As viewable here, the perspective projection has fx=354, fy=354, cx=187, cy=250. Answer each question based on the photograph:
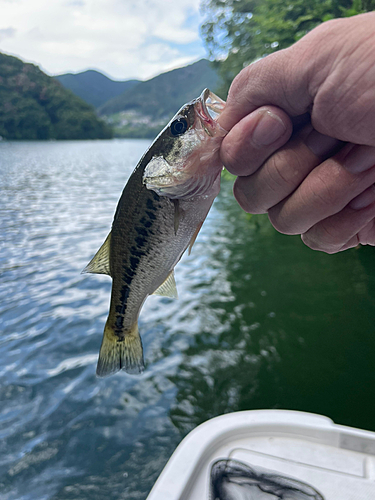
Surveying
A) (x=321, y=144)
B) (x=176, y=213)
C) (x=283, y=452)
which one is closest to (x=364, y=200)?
(x=321, y=144)

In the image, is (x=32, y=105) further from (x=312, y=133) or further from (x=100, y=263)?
(x=312, y=133)

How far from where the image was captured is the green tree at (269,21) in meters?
9.66

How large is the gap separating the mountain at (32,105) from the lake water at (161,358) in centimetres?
6315

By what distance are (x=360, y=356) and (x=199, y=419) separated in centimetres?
289

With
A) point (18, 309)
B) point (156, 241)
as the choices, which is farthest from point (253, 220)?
point (156, 241)

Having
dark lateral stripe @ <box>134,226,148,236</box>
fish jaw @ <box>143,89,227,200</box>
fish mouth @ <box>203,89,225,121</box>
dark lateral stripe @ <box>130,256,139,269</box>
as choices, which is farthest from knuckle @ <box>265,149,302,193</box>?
dark lateral stripe @ <box>130,256,139,269</box>

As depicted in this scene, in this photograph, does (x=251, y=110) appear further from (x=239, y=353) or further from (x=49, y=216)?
(x=49, y=216)

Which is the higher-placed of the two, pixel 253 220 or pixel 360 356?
pixel 253 220

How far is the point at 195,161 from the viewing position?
1.85m

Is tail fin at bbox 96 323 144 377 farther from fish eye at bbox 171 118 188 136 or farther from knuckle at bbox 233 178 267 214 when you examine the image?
fish eye at bbox 171 118 188 136

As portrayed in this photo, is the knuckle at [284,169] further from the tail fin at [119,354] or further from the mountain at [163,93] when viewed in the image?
the mountain at [163,93]

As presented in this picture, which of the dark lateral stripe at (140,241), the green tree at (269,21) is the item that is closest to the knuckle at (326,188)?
the dark lateral stripe at (140,241)

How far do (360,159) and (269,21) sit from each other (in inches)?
425

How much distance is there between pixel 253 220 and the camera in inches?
503
